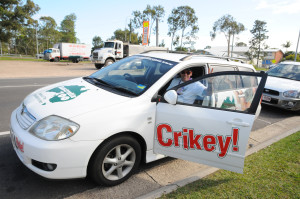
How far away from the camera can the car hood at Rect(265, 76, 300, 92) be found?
624cm

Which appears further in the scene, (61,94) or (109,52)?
(109,52)

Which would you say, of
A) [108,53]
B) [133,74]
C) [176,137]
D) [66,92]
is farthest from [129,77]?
[108,53]

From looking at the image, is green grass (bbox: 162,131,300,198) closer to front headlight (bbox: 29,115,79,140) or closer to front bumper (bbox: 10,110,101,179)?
front bumper (bbox: 10,110,101,179)

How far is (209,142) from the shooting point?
2531 mm

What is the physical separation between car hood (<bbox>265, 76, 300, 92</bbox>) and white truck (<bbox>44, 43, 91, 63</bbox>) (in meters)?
33.4

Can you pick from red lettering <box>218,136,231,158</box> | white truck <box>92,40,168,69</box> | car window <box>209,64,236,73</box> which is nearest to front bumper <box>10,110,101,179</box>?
red lettering <box>218,136,231,158</box>

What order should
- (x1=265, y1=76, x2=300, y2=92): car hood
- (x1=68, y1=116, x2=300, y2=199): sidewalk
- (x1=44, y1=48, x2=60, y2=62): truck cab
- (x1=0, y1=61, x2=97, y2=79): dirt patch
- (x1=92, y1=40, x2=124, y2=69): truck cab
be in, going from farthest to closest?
(x1=44, y1=48, x2=60, y2=62): truck cab < (x1=92, y1=40, x2=124, y2=69): truck cab < (x1=0, y1=61, x2=97, y2=79): dirt patch < (x1=265, y1=76, x2=300, y2=92): car hood < (x1=68, y1=116, x2=300, y2=199): sidewalk

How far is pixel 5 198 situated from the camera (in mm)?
2232

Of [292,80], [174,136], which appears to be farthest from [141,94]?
[292,80]

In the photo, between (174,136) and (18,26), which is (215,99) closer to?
(174,136)

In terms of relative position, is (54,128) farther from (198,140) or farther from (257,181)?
(257,181)

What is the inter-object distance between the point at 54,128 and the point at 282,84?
679 cm

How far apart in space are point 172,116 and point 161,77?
615mm

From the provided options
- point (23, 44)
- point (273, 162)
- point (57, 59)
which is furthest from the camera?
point (23, 44)
